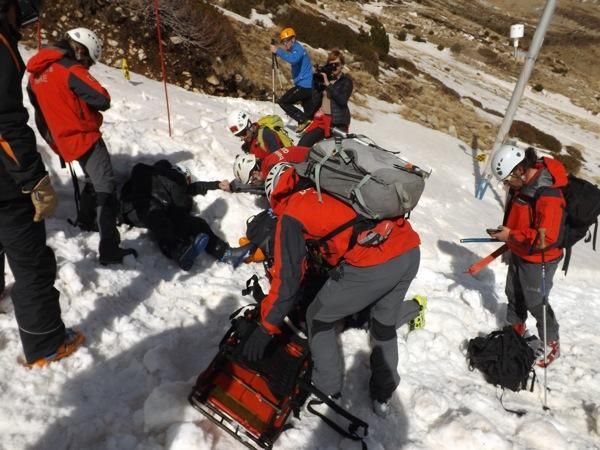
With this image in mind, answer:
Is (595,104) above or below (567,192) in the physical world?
below

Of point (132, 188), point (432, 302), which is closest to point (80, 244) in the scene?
point (132, 188)

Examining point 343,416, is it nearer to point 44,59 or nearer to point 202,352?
point 202,352

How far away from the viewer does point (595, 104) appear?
3030 centimetres

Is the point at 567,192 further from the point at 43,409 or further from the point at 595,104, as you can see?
the point at 595,104

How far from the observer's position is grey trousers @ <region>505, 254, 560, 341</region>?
4.22 meters

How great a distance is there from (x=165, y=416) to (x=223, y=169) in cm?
444

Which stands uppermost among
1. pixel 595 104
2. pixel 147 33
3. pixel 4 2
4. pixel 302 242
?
pixel 4 2

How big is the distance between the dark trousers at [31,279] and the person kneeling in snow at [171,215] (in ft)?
6.03

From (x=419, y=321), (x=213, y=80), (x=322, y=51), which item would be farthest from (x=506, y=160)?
(x=322, y=51)

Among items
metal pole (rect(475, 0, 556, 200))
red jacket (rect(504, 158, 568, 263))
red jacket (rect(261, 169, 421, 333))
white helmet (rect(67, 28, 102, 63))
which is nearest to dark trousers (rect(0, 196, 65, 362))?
red jacket (rect(261, 169, 421, 333))

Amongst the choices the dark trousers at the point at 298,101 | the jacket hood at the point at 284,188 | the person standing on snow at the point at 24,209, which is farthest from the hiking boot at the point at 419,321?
the dark trousers at the point at 298,101

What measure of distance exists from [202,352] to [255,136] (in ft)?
9.94

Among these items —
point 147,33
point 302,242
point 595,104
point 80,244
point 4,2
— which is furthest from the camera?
point 595,104

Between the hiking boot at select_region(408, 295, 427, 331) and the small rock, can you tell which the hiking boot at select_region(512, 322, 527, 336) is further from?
the small rock
